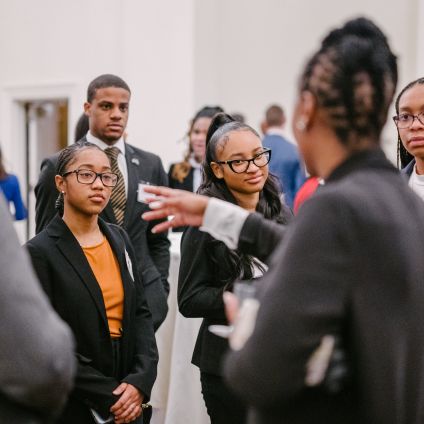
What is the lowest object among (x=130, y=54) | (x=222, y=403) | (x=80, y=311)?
(x=222, y=403)

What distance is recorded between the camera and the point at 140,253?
13.1 feet

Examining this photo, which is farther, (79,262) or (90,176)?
(90,176)

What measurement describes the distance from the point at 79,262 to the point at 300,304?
5.54 feet

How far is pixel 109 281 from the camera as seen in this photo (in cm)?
315

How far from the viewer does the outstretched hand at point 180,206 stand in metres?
2.14

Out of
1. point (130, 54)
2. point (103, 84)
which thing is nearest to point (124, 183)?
point (103, 84)

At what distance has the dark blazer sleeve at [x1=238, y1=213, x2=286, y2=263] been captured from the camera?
81.2 inches

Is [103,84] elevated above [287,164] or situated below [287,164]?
above

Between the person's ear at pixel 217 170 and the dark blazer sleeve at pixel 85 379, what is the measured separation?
0.75m

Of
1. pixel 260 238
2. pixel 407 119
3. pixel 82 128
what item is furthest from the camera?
pixel 82 128

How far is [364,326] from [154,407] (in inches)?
137

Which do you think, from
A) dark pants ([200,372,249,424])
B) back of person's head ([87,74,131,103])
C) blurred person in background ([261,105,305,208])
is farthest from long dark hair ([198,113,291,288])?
blurred person in background ([261,105,305,208])

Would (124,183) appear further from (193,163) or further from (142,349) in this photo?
(193,163)

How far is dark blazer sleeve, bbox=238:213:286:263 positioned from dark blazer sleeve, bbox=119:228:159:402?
1.28m
